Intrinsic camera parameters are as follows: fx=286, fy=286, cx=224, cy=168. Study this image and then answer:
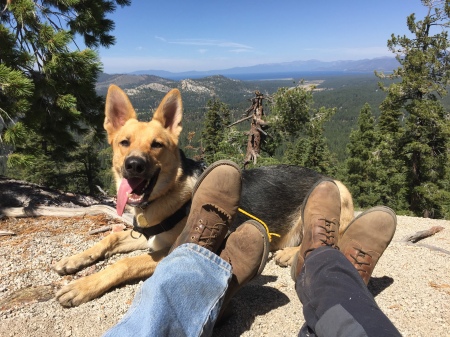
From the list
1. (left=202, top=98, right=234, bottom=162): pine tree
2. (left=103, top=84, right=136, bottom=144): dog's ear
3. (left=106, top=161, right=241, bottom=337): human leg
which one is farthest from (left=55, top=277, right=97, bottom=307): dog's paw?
(left=202, top=98, right=234, bottom=162): pine tree

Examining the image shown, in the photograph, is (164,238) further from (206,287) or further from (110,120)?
(110,120)

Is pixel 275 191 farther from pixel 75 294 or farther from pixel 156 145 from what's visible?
pixel 75 294

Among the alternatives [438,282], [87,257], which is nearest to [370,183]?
[438,282]

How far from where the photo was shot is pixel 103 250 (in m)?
4.01

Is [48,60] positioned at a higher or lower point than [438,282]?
higher

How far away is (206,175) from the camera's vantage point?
11.6ft

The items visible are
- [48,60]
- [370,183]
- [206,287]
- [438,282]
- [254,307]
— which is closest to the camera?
[206,287]

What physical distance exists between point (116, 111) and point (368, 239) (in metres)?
3.71

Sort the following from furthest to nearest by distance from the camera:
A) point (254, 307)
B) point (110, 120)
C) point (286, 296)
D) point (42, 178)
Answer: point (42, 178) < point (110, 120) < point (286, 296) < point (254, 307)

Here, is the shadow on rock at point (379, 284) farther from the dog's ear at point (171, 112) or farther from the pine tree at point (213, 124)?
the pine tree at point (213, 124)

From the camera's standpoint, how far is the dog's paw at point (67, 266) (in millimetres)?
3668

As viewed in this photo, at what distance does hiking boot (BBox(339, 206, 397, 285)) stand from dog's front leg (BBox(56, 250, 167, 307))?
7.43ft

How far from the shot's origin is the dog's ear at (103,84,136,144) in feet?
12.9

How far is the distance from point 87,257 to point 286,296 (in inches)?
104
